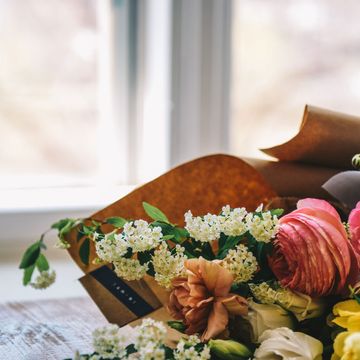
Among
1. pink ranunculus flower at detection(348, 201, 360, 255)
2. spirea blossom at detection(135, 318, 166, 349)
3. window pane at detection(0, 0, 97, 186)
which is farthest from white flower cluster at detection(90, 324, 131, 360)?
window pane at detection(0, 0, 97, 186)

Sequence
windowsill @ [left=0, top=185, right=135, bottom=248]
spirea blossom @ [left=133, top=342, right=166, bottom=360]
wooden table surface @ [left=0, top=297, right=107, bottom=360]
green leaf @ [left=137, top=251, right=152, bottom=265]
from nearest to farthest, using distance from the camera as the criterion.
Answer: spirea blossom @ [left=133, top=342, right=166, bottom=360]
green leaf @ [left=137, top=251, right=152, bottom=265]
wooden table surface @ [left=0, top=297, right=107, bottom=360]
windowsill @ [left=0, top=185, right=135, bottom=248]

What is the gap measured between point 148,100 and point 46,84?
18 centimetres

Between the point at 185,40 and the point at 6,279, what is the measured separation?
0.46 meters

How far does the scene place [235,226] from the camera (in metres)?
0.60

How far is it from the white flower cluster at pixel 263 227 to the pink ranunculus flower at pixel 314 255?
0.04ft

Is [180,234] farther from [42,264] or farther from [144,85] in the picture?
[144,85]

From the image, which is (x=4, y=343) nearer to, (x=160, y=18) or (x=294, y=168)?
(x=294, y=168)

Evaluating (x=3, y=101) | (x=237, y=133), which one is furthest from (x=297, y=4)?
(x=3, y=101)

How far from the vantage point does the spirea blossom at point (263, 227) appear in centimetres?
60

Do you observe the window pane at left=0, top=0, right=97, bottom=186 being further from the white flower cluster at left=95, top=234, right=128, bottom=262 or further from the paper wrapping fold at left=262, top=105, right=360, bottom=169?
the white flower cluster at left=95, top=234, right=128, bottom=262

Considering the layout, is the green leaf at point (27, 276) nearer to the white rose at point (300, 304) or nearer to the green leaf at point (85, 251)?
the green leaf at point (85, 251)

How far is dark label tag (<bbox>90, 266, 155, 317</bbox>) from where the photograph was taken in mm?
764

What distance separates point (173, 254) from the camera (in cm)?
64

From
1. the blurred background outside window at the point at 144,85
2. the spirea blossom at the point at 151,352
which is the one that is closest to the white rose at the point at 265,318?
the spirea blossom at the point at 151,352
